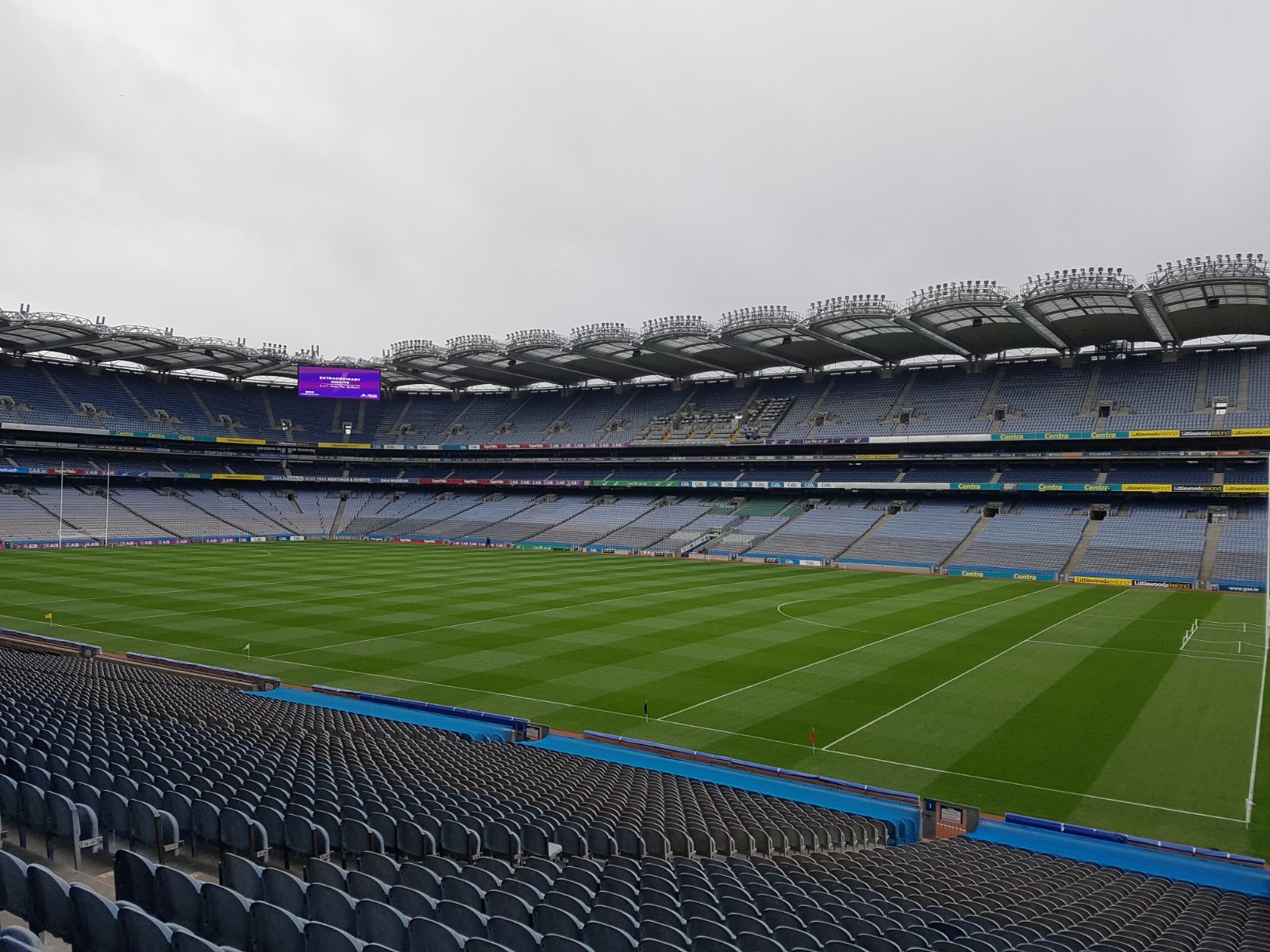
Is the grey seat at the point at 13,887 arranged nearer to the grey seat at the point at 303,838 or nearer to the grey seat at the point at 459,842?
the grey seat at the point at 303,838

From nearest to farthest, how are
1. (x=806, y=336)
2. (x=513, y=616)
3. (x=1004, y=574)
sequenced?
(x=513, y=616) < (x=1004, y=574) < (x=806, y=336)

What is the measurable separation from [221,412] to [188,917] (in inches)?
3837

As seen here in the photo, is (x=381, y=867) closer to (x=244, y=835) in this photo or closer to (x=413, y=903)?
(x=413, y=903)

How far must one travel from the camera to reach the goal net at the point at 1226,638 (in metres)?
30.9

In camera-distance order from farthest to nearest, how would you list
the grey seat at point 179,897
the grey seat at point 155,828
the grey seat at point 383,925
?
Answer: the grey seat at point 155,828 < the grey seat at point 179,897 < the grey seat at point 383,925

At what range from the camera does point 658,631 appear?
3309cm

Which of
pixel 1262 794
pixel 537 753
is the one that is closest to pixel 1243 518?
pixel 1262 794

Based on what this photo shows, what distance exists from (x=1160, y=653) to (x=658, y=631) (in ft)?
64.3

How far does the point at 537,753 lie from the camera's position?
17.2m

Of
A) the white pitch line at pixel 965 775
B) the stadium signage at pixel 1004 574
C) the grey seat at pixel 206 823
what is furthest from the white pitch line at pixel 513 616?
the grey seat at pixel 206 823

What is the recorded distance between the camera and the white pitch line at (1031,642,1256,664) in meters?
29.1

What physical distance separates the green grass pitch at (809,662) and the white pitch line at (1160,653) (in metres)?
0.14

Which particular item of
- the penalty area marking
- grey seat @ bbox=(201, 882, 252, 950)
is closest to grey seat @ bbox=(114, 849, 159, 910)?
grey seat @ bbox=(201, 882, 252, 950)

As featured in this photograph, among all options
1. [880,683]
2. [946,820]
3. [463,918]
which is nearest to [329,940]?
[463,918]
